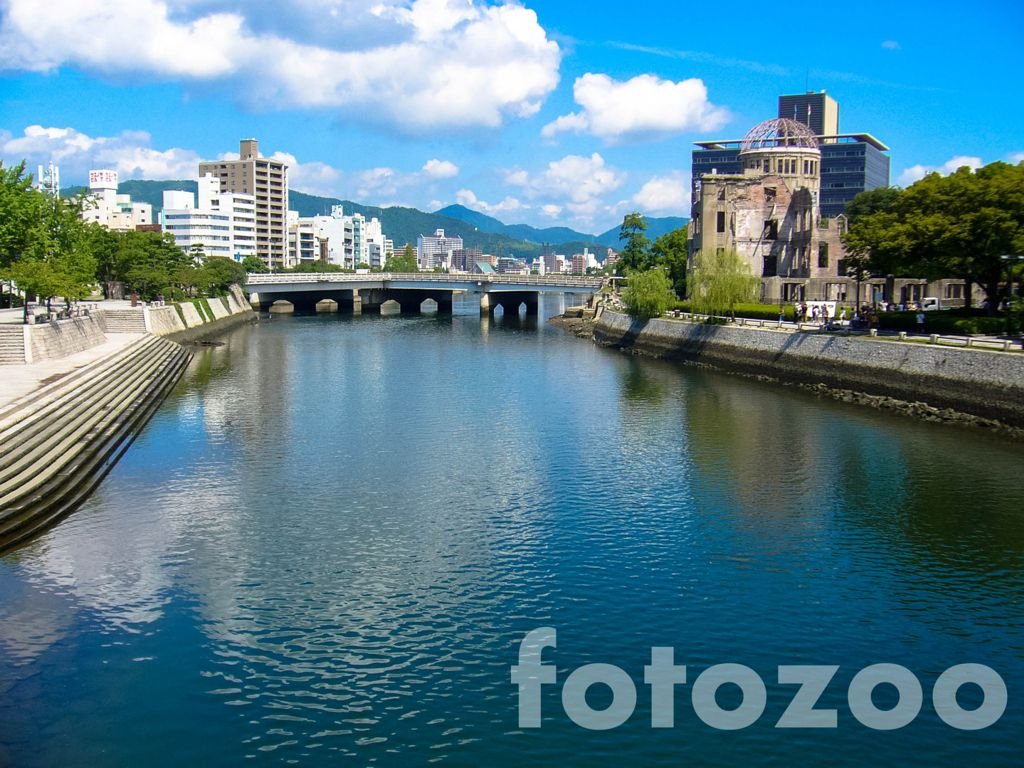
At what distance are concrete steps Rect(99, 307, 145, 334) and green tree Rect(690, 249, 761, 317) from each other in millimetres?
44907

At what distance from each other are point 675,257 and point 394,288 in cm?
4582

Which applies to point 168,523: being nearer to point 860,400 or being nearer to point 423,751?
point 423,751

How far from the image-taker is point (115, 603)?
2102 centimetres

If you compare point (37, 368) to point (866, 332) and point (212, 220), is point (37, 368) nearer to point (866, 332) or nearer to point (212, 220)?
point (866, 332)

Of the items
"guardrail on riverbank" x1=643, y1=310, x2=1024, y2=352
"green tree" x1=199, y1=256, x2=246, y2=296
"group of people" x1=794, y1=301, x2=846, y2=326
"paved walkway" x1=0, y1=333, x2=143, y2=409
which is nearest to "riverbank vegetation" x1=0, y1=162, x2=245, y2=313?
"green tree" x1=199, y1=256, x2=246, y2=296

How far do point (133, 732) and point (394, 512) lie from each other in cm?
1290

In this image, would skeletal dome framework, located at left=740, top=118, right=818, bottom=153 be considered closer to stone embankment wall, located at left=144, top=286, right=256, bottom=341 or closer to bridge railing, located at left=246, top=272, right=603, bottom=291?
bridge railing, located at left=246, top=272, right=603, bottom=291

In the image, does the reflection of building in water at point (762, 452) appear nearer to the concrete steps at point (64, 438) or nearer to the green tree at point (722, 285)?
the green tree at point (722, 285)

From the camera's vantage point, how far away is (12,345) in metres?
49.3

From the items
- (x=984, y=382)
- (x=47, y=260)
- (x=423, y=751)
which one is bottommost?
(x=423, y=751)

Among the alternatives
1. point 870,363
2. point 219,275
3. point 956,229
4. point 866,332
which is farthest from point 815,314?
point 219,275

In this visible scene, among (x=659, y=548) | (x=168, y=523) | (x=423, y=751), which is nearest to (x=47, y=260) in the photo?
(x=168, y=523)

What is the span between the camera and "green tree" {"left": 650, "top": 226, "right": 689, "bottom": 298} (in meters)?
104

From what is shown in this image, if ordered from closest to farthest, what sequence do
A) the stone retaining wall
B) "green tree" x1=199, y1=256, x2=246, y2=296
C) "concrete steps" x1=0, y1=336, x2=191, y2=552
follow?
"concrete steps" x1=0, y1=336, x2=191, y2=552, the stone retaining wall, "green tree" x1=199, y1=256, x2=246, y2=296
